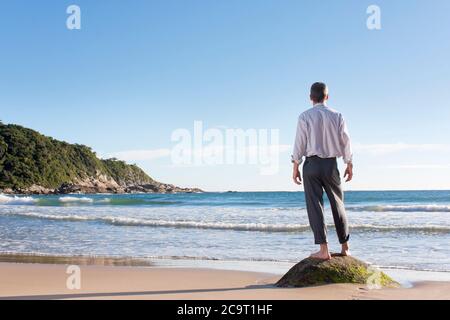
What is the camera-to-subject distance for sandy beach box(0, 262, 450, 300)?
4.78m

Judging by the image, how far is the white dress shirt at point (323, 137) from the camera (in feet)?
16.9

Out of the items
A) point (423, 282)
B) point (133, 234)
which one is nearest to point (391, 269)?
point (423, 282)

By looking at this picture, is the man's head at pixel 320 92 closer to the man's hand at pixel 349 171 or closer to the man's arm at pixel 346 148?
the man's arm at pixel 346 148

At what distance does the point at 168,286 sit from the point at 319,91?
2.72 metres

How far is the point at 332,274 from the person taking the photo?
532 cm

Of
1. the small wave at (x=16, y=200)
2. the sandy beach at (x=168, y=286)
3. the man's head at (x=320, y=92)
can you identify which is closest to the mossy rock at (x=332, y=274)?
the sandy beach at (x=168, y=286)

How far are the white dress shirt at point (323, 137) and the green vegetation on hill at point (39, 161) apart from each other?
90.8 metres

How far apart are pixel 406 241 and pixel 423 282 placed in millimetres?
5013

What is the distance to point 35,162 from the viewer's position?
97562 millimetres

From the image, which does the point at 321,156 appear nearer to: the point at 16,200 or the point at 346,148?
the point at 346,148

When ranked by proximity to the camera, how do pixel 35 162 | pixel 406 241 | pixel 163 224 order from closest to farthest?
pixel 406 241 → pixel 163 224 → pixel 35 162

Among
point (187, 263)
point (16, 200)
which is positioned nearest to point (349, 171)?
point (187, 263)
